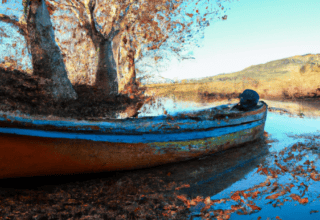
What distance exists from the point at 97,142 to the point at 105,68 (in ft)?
21.9

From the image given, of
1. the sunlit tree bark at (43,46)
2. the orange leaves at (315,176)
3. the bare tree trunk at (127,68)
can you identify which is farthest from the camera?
the bare tree trunk at (127,68)

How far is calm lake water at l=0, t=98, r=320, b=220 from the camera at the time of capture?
2396 mm

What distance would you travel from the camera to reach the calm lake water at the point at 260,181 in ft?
7.86

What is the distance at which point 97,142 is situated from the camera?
2740 millimetres

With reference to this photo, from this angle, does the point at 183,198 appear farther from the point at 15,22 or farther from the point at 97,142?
the point at 15,22

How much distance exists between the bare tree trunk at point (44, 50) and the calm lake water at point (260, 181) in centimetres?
546

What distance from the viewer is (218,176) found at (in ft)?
11.2

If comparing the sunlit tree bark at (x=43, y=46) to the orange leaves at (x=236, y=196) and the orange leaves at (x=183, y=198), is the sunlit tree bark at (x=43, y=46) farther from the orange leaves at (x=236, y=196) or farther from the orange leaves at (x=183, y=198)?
the orange leaves at (x=236, y=196)

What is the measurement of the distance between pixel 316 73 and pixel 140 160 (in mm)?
22487

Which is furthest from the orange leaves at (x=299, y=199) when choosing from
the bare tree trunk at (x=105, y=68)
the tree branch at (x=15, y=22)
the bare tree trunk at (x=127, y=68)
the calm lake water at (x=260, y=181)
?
the bare tree trunk at (x=127, y=68)

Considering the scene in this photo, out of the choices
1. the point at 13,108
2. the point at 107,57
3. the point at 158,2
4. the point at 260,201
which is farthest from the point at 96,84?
the point at 260,201

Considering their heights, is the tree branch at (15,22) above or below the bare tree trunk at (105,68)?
above

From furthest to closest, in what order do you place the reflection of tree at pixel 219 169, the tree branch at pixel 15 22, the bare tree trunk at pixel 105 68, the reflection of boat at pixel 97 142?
the bare tree trunk at pixel 105 68 → the tree branch at pixel 15 22 → the reflection of tree at pixel 219 169 → the reflection of boat at pixel 97 142

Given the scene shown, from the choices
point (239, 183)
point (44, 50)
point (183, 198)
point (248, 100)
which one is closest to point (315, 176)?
point (239, 183)
